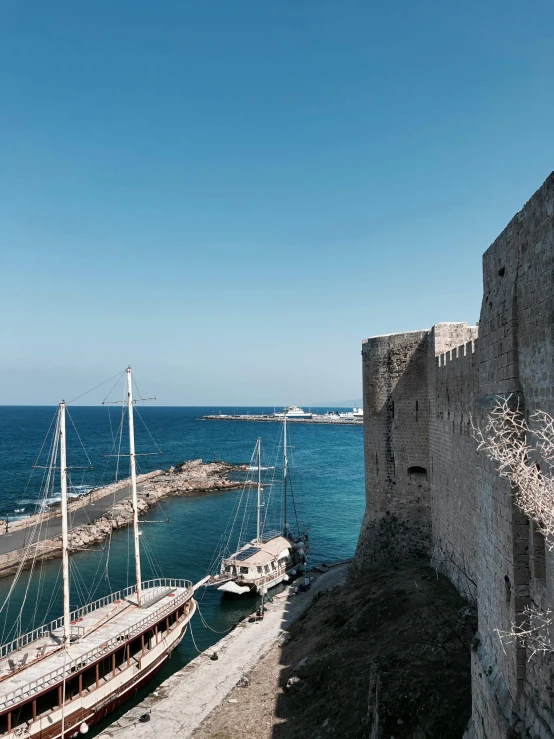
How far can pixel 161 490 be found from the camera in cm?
5653

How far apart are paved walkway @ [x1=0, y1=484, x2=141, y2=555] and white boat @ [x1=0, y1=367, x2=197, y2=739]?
10.7 metres

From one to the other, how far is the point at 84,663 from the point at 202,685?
374 cm

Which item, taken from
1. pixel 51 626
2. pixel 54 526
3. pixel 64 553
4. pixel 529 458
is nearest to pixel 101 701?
pixel 64 553

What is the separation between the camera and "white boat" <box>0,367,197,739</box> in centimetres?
1571

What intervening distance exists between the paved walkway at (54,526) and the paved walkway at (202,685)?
14.2 meters

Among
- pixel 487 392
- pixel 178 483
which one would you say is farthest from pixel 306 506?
pixel 487 392

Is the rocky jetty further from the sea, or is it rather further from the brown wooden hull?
the brown wooden hull

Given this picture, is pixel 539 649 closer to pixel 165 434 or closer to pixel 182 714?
pixel 182 714

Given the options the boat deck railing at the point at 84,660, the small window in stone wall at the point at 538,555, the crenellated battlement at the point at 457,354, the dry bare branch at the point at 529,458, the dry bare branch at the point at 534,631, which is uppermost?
the crenellated battlement at the point at 457,354

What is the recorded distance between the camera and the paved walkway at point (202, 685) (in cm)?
1499

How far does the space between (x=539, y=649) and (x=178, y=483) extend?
189ft

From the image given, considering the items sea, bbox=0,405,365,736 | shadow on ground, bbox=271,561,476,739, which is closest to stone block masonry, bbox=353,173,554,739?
shadow on ground, bbox=271,561,476,739

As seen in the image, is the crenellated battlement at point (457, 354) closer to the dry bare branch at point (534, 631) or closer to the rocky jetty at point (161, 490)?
the dry bare branch at point (534, 631)

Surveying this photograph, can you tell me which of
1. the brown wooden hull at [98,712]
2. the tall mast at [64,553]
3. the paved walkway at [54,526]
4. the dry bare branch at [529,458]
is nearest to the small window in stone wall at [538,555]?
the dry bare branch at [529,458]
